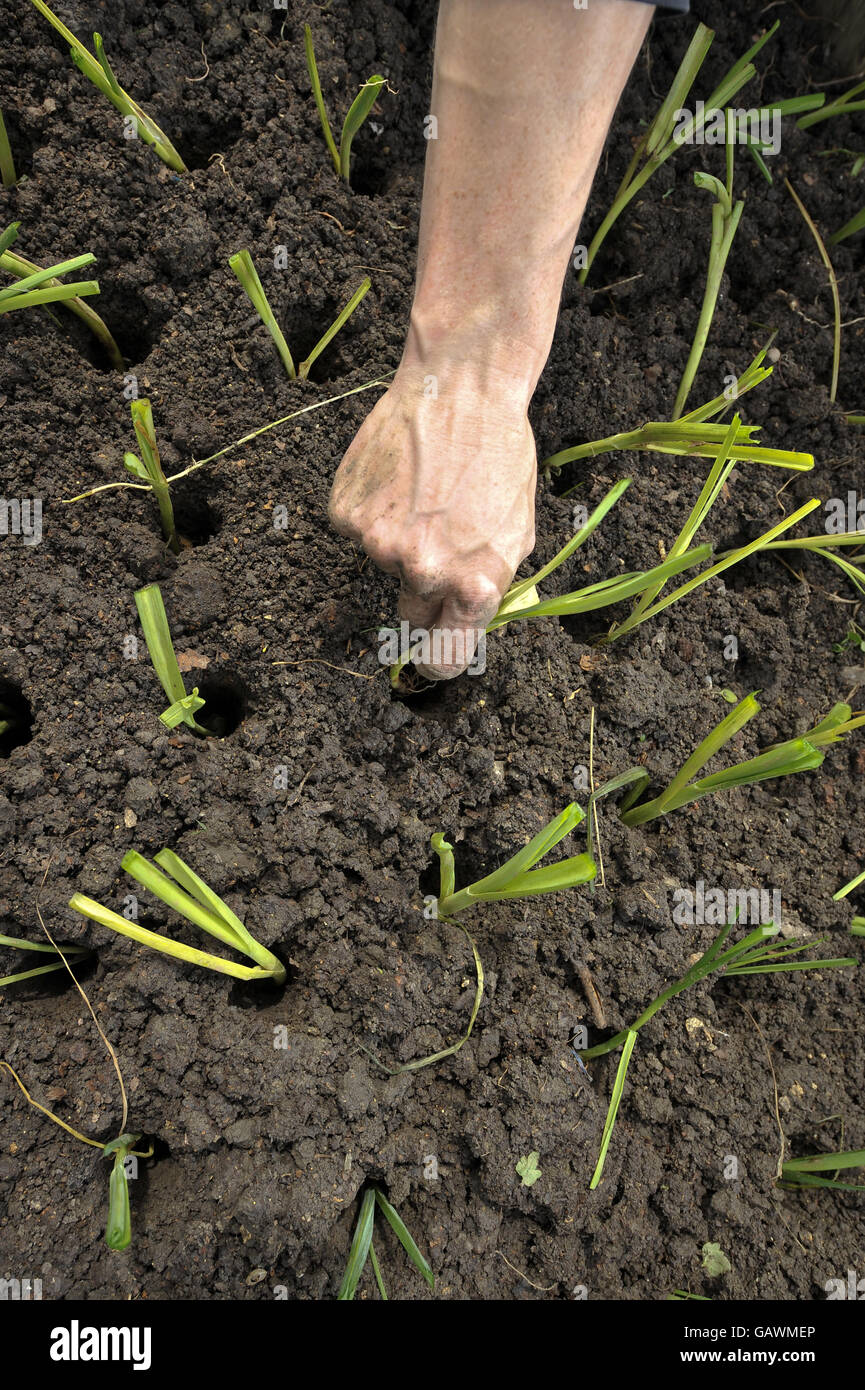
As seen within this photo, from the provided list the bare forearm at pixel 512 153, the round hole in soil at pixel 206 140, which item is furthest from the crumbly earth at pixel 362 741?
the bare forearm at pixel 512 153

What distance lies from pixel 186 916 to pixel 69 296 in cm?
77

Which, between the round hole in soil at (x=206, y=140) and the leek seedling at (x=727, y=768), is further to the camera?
the round hole in soil at (x=206, y=140)

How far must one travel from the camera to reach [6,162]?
46.8 inches

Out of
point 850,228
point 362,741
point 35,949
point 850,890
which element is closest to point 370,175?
point 850,228

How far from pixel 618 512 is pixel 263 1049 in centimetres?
90

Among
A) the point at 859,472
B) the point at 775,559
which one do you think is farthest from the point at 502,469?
the point at 859,472

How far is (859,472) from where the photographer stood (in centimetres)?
143

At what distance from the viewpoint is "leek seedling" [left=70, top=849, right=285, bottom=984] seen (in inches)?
33.8

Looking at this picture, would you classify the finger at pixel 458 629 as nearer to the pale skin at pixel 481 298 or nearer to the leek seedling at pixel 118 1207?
the pale skin at pixel 481 298

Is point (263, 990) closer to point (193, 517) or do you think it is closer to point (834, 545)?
point (193, 517)

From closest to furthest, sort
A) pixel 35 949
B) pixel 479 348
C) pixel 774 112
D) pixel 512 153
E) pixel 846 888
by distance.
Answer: pixel 512 153 → pixel 479 348 → pixel 35 949 → pixel 846 888 → pixel 774 112

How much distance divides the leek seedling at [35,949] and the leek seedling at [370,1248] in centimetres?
46

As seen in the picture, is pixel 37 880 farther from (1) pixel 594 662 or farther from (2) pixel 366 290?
(2) pixel 366 290

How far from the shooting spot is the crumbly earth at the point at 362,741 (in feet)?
3.22
